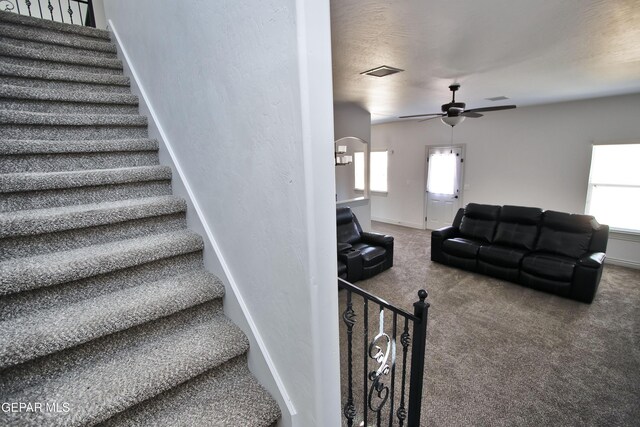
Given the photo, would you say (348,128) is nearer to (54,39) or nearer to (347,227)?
(347,227)

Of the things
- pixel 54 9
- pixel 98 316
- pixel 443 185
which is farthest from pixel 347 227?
pixel 54 9

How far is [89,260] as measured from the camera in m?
1.20

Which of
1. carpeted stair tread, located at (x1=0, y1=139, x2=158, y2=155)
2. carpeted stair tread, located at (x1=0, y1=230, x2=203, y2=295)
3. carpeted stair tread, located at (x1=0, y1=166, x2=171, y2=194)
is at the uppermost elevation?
carpeted stair tread, located at (x1=0, y1=139, x2=158, y2=155)

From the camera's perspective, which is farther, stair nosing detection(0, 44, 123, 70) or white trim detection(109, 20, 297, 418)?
stair nosing detection(0, 44, 123, 70)

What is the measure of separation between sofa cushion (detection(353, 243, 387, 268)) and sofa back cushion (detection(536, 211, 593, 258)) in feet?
7.40

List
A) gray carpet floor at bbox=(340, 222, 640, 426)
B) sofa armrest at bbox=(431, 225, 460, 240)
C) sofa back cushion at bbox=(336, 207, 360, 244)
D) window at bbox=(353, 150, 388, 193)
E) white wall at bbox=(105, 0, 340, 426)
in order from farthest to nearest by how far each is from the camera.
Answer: window at bbox=(353, 150, 388, 193), sofa armrest at bbox=(431, 225, 460, 240), sofa back cushion at bbox=(336, 207, 360, 244), gray carpet floor at bbox=(340, 222, 640, 426), white wall at bbox=(105, 0, 340, 426)

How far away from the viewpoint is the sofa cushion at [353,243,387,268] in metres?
4.48

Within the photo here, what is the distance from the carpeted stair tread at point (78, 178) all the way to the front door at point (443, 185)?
6517mm

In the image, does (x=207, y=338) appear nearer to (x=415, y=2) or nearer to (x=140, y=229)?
(x=140, y=229)

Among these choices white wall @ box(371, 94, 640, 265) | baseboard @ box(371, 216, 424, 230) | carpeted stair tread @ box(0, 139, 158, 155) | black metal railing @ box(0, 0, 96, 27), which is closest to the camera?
carpeted stair tread @ box(0, 139, 158, 155)

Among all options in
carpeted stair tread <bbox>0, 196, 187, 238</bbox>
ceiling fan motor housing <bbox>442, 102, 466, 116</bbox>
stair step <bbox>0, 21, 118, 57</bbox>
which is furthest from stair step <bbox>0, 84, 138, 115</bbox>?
ceiling fan motor housing <bbox>442, 102, 466, 116</bbox>

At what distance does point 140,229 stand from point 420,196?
698 cm

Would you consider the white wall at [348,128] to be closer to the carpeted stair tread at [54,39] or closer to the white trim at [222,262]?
the carpeted stair tread at [54,39]

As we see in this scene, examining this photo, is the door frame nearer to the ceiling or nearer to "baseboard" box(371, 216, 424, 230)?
"baseboard" box(371, 216, 424, 230)
